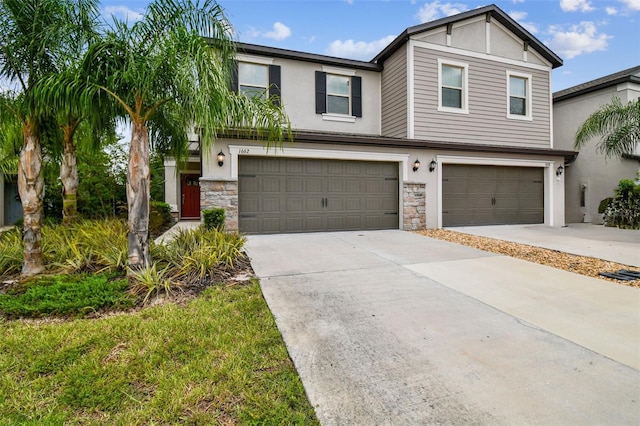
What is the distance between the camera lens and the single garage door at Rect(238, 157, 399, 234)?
27.5 ft

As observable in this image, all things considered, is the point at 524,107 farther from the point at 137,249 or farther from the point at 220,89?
the point at 137,249

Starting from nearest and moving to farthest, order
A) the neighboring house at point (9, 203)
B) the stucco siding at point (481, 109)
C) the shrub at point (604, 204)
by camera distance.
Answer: the stucco siding at point (481, 109)
the shrub at point (604, 204)
the neighboring house at point (9, 203)

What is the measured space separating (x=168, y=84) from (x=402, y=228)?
283 inches

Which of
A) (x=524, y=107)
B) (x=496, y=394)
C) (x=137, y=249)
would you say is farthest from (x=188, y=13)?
(x=524, y=107)

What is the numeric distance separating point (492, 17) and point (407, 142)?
5.76m

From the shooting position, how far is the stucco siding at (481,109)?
997 centimetres

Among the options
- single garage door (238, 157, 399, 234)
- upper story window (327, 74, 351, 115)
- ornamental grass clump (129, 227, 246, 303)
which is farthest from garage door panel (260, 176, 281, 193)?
upper story window (327, 74, 351, 115)

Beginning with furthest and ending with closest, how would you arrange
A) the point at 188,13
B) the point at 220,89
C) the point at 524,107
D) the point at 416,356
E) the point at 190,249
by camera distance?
the point at 524,107 < the point at 190,249 < the point at 188,13 < the point at 220,89 < the point at 416,356

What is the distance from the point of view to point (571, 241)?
25.0 feet

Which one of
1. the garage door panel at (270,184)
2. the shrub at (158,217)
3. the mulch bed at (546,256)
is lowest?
the mulch bed at (546,256)

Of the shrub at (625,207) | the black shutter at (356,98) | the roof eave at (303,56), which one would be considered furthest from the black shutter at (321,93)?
the shrub at (625,207)

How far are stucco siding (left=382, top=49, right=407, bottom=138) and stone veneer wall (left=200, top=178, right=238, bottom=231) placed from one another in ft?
17.9

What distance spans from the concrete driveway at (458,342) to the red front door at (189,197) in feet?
33.0

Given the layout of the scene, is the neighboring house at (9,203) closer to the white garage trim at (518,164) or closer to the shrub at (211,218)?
the shrub at (211,218)
